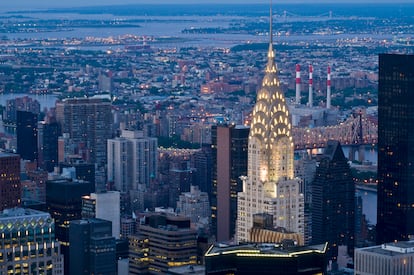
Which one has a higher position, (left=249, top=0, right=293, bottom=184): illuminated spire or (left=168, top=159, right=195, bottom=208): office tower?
(left=249, top=0, right=293, bottom=184): illuminated spire

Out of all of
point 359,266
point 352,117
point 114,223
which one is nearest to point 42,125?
point 352,117

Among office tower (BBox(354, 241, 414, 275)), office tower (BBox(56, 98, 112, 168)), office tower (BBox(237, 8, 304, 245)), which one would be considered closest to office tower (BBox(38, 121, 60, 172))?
office tower (BBox(56, 98, 112, 168))

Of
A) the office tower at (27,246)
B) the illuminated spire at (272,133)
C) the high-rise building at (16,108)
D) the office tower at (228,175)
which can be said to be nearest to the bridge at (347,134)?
the high-rise building at (16,108)

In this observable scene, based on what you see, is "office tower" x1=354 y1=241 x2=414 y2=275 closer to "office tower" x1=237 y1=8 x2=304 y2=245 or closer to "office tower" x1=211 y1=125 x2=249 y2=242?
"office tower" x1=237 y1=8 x2=304 y2=245

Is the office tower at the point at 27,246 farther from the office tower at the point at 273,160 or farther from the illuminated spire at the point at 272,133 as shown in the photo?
the illuminated spire at the point at 272,133

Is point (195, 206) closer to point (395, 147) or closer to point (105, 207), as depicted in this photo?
point (105, 207)

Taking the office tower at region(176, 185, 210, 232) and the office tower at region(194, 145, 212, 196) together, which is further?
the office tower at region(194, 145, 212, 196)
